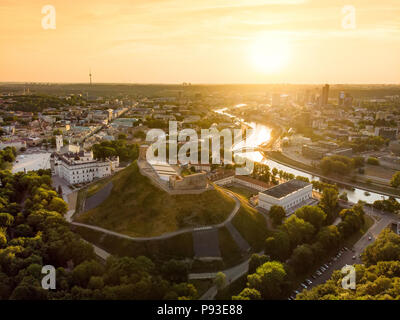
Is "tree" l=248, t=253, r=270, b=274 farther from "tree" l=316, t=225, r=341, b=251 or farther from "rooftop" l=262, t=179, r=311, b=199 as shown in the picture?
"rooftop" l=262, t=179, r=311, b=199

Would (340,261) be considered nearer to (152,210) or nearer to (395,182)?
(152,210)

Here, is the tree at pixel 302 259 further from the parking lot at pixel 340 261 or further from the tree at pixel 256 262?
the tree at pixel 256 262

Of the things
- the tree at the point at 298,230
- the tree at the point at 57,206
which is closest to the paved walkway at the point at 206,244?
the tree at the point at 298,230

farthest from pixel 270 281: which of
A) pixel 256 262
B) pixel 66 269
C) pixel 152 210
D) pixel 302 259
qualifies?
pixel 66 269

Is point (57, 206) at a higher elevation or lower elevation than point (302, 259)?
higher

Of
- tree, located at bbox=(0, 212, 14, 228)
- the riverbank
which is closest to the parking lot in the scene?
the riverbank

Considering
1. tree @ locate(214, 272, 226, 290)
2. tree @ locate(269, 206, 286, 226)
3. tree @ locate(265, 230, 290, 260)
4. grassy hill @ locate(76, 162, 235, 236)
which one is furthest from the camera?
tree @ locate(269, 206, 286, 226)
